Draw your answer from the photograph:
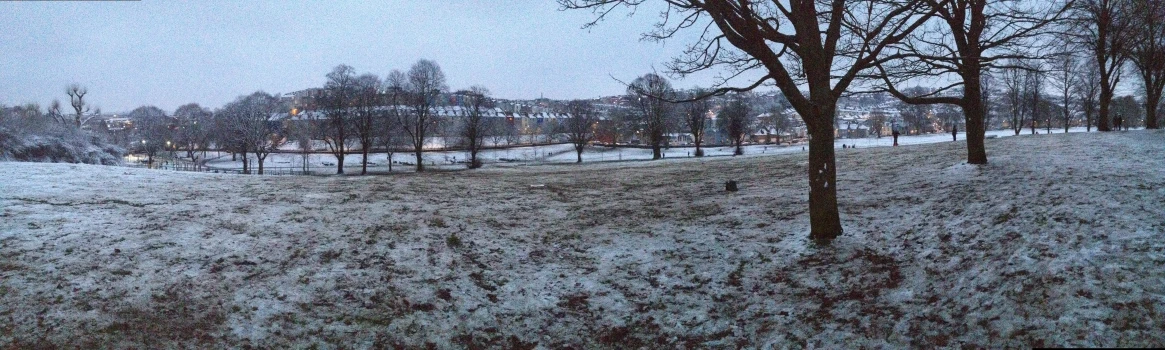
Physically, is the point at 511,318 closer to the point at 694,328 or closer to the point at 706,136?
the point at 694,328

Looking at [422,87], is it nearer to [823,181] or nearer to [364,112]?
[364,112]

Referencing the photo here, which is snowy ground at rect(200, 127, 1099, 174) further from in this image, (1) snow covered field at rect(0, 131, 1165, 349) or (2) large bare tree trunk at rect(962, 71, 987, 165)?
(1) snow covered field at rect(0, 131, 1165, 349)

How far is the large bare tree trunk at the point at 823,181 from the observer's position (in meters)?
8.86

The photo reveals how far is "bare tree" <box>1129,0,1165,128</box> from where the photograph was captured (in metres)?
12.2

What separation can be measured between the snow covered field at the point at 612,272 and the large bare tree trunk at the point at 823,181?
51 cm

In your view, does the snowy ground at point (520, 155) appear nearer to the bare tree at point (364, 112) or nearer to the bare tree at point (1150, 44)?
the bare tree at point (364, 112)

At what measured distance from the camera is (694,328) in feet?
21.2

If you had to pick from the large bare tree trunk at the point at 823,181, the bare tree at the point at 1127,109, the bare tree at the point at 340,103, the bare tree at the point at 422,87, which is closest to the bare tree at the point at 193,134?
the bare tree at the point at 340,103

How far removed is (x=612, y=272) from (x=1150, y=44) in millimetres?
30249

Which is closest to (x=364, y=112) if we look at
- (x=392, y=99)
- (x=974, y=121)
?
(x=392, y=99)

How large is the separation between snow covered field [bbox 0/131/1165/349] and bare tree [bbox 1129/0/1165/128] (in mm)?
3728

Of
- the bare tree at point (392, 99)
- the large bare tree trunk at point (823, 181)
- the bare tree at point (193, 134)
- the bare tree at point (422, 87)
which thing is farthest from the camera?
the bare tree at point (193, 134)

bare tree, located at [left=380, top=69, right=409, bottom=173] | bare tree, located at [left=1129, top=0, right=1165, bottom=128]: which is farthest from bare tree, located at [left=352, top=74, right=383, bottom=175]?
bare tree, located at [left=1129, top=0, right=1165, bottom=128]

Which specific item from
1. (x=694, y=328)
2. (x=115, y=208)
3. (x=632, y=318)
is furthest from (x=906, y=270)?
(x=115, y=208)
